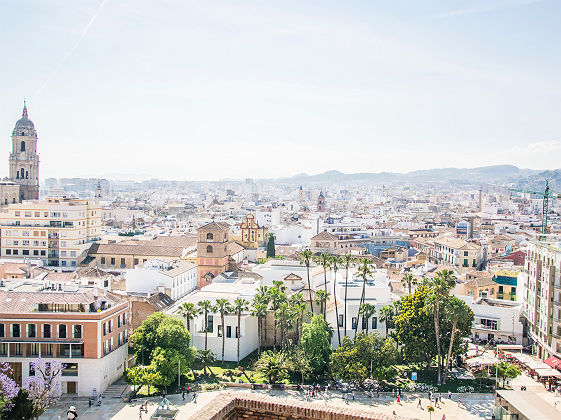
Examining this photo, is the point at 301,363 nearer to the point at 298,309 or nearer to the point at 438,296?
the point at 298,309

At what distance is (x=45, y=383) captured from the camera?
3438 centimetres

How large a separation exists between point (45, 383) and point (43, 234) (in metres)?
43.4

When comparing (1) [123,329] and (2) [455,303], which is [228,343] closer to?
(1) [123,329]

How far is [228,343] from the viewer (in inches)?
1742

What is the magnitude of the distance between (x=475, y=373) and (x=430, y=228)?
8733 cm

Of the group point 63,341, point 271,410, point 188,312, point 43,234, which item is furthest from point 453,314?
point 43,234

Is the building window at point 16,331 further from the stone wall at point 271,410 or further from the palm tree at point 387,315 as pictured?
the stone wall at point 271,410

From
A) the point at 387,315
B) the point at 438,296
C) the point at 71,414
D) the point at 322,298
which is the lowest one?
the point at 387,315

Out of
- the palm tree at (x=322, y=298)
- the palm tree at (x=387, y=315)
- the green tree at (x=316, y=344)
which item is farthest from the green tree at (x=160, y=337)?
the palm tree at (x=387, y=315)

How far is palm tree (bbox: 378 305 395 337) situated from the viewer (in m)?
44.0

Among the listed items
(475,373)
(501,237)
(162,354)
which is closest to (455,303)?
(475,373)

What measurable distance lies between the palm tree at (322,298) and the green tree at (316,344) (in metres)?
4.00

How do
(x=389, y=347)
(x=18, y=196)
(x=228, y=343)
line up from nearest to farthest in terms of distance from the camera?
(x=389, y=347)
(x=228, y=343)
(x=18, y=196)

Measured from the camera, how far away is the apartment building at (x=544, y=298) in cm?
4269
